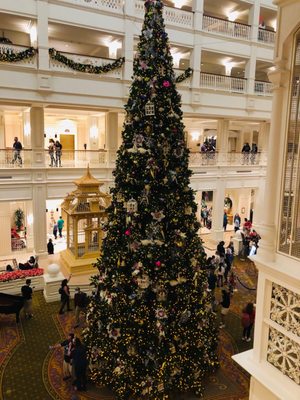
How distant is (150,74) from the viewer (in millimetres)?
6703

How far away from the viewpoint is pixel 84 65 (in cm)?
1355

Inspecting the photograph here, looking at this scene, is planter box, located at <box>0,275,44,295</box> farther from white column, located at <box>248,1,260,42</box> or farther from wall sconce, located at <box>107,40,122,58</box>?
white column, located at <box>248,1,260,42</box>

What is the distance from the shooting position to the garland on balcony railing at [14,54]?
476 inches

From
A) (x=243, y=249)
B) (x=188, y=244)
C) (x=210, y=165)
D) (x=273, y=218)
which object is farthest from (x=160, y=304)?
(x=210, y=165)

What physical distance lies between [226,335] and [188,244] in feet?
12.0

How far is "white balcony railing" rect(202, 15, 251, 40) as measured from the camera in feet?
54.4

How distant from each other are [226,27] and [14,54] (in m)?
10.2

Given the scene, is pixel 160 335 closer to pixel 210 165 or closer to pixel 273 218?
pixel 273 218

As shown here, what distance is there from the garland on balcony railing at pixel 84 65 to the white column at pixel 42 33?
0.26 m

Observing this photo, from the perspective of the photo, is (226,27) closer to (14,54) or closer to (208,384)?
(14,54)

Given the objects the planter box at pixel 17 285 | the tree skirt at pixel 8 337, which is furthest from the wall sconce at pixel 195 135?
the tree skirt at pixel 8 337

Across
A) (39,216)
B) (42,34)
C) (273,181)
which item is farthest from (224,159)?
(273,181)

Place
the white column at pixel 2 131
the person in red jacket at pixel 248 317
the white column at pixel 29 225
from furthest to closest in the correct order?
the white column at pixel 2 131 < the white column at pixel 29 225 < the person in red jacket at pixel 248 317

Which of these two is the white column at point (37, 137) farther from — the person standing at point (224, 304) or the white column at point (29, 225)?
the person standing at point (224, 304)
